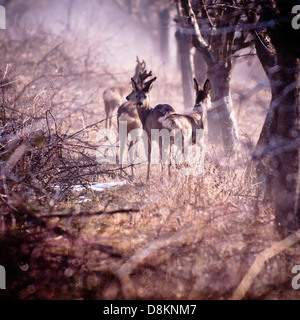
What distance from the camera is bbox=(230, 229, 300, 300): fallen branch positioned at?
11.6ft

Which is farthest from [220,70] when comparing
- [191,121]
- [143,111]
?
[143,111]

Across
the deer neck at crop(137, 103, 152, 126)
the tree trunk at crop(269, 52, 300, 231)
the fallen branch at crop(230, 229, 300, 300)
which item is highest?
the deer neck at crop(137, 103, 152, 126)

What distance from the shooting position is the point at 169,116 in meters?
5.82

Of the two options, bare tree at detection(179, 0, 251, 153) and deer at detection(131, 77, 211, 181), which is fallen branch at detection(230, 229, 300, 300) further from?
bare tree at detection(179, 0, 251, 153)

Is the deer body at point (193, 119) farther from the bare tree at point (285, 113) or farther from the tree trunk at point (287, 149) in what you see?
the tree trunk at point (287, 149)

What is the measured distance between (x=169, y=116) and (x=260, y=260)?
9.78 feet

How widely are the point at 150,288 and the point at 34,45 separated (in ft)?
52.9

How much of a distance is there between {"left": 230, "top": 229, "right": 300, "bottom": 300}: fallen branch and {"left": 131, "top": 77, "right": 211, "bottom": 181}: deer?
2585 mm

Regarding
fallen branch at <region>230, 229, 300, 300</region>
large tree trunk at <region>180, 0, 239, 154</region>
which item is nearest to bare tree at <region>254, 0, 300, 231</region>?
fallen branch at <region>230, 229, 300, 300</region>

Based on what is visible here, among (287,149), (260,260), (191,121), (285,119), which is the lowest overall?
(260,260)

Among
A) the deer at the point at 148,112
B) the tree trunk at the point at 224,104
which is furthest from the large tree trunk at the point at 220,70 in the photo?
the deer at the point at 148,112

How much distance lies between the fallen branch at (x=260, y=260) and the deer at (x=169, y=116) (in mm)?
2585

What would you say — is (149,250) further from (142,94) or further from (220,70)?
(220,70)
